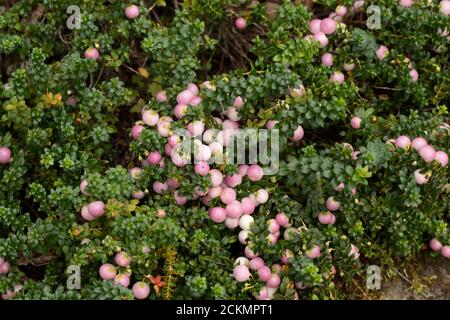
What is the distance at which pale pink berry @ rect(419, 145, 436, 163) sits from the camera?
3721 millimetres

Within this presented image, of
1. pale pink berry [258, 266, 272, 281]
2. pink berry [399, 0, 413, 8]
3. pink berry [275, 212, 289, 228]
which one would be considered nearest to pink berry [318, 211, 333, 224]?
pink berry [275, 212, 289, 228]

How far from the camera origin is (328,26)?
4074mm

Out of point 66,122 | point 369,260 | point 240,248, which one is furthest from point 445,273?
point 66,122

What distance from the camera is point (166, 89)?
152 inches

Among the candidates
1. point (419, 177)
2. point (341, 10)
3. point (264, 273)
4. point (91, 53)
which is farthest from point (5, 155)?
point (419, 177)

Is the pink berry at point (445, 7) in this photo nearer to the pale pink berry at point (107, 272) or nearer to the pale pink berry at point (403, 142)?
the pale pink berry at point (403, 142)

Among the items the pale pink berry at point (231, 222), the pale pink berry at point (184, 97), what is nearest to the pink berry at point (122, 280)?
the pale pink berry at point (231, 222)

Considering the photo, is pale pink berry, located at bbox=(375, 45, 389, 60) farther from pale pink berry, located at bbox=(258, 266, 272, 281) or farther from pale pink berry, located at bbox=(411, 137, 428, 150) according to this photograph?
pale pink berry, located at bbox=(258, 266, 272, 281)

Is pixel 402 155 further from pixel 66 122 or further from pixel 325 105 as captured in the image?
pixel 66 122

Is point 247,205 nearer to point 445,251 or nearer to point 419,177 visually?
point 419,177

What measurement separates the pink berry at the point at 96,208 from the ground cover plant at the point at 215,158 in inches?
1.3

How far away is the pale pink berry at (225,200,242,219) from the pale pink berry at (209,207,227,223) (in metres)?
0.02

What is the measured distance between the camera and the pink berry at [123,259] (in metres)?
3.41

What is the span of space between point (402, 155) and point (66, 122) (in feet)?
6.20
